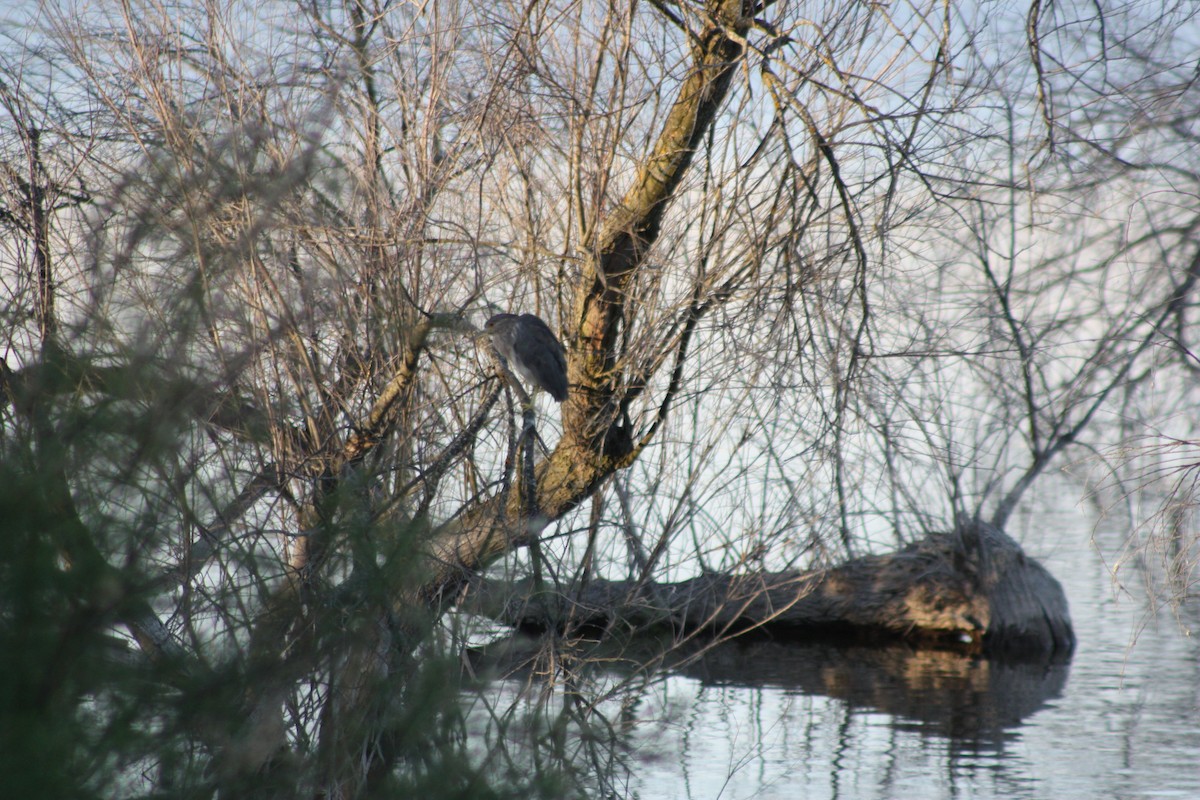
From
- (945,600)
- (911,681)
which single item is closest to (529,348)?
(911,681)

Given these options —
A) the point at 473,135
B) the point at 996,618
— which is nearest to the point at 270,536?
the point at 473,135

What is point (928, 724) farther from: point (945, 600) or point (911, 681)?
point (945, 600)

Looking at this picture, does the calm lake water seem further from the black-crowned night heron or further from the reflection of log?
the black-crowned night heron

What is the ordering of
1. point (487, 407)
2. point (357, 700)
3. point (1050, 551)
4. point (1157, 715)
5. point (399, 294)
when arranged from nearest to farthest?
point (357, 700) < point (399, 294) < point (487, 407) < point (1157, 715) < point (1050, 551)

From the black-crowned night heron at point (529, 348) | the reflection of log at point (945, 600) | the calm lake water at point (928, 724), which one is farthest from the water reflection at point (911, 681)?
the black-crowned night heron at point (529, 348)

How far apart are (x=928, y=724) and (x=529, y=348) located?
3774mm

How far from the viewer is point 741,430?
4004 mm

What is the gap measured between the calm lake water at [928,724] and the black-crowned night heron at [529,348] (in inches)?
44.5

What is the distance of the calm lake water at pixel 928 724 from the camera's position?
16.7 ft

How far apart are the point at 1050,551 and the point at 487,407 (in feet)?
22.5

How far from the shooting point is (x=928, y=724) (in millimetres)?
6273

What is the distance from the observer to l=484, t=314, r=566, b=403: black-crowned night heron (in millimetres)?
3598

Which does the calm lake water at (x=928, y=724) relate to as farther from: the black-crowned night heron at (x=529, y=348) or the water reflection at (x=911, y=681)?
the black-crowned night heron at (x=529, y=348)

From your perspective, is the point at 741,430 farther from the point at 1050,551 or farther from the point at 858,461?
the point at 1050,551
